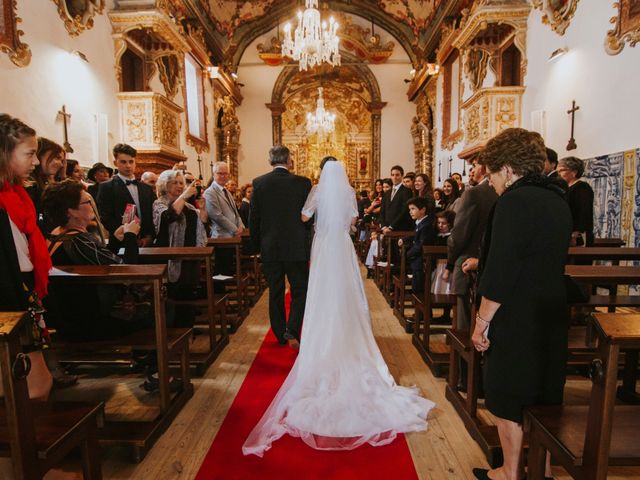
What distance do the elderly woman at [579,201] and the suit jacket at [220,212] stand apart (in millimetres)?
3694

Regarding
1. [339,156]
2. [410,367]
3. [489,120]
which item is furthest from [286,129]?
[410,367]

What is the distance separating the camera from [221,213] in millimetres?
5016

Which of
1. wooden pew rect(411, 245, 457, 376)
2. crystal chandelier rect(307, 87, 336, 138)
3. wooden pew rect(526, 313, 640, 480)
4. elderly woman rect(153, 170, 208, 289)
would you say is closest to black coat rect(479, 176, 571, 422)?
wooden pew rect(526, 313, 640, 480)

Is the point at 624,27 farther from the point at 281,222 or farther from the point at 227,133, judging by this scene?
the point at 227,133

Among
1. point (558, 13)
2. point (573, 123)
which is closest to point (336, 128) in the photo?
point (558, 13)

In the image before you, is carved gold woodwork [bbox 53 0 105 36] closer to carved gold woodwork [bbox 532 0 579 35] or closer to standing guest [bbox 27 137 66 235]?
standing guest [bbox 27 137 66 235]

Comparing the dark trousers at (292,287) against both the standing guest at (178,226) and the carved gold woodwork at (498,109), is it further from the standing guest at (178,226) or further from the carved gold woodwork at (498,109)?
the carved gold woodwork at (498,109)

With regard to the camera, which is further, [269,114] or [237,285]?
[269,114]

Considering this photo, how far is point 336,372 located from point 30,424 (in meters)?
1.79

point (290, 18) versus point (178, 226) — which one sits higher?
point (290, 18)

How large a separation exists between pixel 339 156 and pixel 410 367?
14.3 metres

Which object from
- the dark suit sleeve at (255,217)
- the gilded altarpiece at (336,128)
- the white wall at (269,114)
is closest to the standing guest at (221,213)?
the dark suit sleeve at (255,217)

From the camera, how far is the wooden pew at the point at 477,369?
228 cm

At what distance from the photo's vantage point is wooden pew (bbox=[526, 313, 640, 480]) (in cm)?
127
